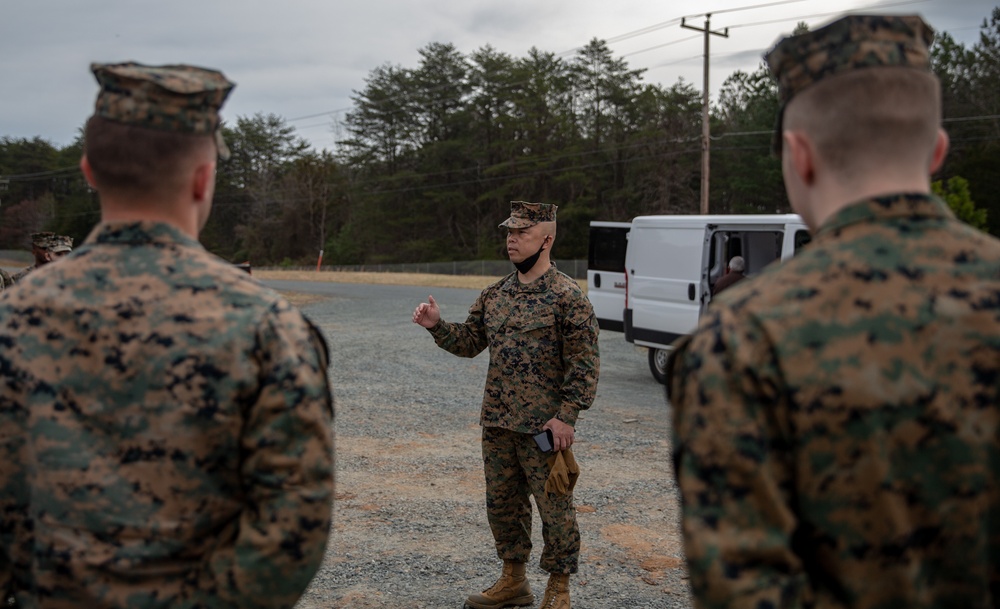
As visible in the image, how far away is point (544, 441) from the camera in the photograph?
14.3 ft

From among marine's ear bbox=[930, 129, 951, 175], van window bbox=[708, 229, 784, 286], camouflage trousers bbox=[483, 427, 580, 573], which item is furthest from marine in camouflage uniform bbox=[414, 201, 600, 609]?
van window bbox=[708, 229, 784, 286]

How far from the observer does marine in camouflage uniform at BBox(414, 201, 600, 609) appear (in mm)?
4410

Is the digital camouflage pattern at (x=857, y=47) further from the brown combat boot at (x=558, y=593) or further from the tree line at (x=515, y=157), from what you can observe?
the tree line at (x=515, y=157)

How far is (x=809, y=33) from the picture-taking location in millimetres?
1627

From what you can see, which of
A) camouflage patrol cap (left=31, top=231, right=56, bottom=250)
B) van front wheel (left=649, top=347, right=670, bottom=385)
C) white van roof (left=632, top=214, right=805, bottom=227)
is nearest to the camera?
camouflage patrol cap (left=31, top=231, right=56, bottom=250)

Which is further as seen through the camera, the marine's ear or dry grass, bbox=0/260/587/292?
dry grass, bbox=0/260/587/292

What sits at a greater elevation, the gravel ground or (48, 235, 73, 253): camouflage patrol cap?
(48, 235, 73, 253): camouflage patrol cap

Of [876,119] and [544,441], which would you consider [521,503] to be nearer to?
[544,441]

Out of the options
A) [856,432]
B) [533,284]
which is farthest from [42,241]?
[856,432]

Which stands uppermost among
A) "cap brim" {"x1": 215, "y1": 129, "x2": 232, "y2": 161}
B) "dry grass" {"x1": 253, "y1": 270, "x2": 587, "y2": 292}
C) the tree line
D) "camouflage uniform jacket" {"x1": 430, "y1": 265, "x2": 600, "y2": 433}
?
the tree line

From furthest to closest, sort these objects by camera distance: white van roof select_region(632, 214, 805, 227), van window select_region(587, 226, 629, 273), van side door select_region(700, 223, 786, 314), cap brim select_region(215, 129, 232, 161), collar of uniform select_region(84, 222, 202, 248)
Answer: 1. van window select_region(587, 226, 629, 273)
2. van side door select_region(700, 223, 786, 314)
3. white van roof select_region(632, 214, 805, 227)
4. cap brim select_region(215, 129, 232, 161)
5. collar of uniform select_region(84, 222, 202, 248)

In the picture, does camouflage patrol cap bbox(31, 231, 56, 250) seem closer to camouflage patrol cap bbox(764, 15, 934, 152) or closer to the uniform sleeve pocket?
the uniform sleeve pocket

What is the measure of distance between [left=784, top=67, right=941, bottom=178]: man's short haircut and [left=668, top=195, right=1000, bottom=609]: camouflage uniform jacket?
0.63ft

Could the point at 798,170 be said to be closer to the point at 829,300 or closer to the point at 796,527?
the point at 829,300
